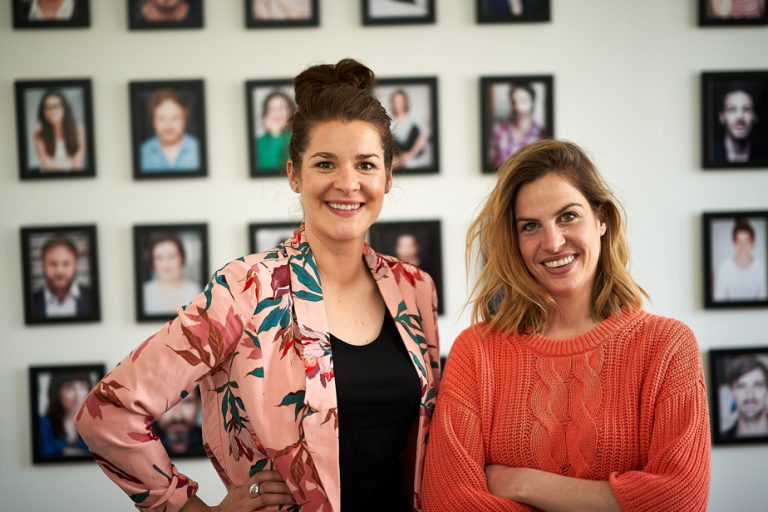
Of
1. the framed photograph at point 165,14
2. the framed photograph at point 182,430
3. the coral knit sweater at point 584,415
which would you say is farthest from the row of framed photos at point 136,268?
the coral knit sweater at point 584,415

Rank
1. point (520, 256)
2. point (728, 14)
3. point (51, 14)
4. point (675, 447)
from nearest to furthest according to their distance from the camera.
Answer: point (675, 447) → point (520, 256) → point (51, 14) → point (728, 14)

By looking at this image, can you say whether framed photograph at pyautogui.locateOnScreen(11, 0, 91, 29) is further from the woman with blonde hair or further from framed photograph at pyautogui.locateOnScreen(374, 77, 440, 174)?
the woman with blonde hair

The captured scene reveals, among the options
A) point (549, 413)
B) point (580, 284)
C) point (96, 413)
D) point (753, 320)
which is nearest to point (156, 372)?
point (96, 413)

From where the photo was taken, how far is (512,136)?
297 cm

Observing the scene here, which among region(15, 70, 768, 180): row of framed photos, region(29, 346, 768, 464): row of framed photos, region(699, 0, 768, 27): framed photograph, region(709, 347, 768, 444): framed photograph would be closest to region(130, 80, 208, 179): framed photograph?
region(15, 70, 768, 180): row of framed photos

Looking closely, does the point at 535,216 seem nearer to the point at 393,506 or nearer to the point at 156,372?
the point at 393,506

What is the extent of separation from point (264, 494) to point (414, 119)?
1752 millimetres

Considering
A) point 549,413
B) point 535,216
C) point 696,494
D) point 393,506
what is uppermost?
point 535,216

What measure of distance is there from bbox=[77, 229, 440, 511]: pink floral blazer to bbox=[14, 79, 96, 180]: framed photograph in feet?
4.98

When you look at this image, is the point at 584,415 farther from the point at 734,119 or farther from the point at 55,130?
the point at 55,130

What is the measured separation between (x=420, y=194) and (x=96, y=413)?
5.54ft

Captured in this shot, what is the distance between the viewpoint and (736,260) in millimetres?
3053

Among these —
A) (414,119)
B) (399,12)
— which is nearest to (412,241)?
(414,119)

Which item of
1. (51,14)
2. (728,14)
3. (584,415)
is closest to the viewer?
(584,415)
